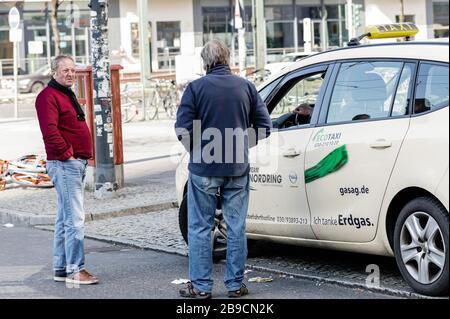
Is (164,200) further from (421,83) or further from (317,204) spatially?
(421,83)

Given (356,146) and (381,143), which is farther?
(356,146)

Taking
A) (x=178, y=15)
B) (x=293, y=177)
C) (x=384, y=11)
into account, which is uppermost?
(x=384, y=11)

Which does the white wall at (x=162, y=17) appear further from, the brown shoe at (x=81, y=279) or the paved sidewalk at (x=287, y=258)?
the brown shoe at (x=81, y=279)

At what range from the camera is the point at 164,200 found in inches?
492

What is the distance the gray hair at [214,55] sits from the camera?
22.9 ft

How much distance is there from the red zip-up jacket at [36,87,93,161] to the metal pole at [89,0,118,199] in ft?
16.4

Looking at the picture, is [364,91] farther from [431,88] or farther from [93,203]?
[93,203]

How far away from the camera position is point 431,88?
6.90 meters

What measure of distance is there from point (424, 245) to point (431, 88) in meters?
1.07

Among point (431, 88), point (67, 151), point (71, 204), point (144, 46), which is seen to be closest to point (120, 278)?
point (71, 204)

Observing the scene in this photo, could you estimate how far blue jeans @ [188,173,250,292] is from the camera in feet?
23.2

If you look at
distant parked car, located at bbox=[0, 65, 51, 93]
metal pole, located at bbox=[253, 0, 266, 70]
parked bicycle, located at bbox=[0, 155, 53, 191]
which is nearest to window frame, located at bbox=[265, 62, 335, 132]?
parked bicycle, located at bbox=[0, 155, 53, 191]

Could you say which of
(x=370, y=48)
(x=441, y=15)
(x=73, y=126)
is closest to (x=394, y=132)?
(x=370, y=48)

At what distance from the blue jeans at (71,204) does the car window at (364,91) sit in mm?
2000
